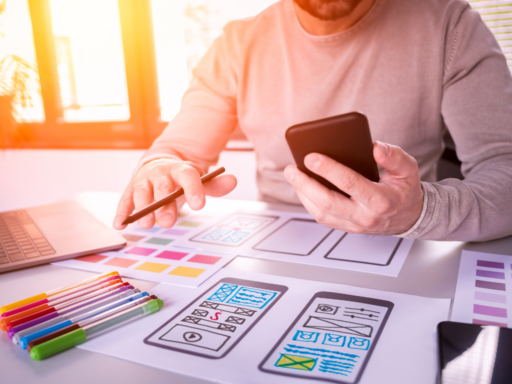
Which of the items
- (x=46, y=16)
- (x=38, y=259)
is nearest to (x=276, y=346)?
(x=38, y=259)

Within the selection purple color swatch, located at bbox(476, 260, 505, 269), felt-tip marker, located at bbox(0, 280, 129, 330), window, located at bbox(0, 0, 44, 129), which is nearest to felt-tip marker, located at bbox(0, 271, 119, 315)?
felt-tip marker, located at bbox(0, 280, 129, 330)

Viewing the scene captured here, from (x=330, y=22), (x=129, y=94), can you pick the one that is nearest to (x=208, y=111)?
(x=330, y=22)

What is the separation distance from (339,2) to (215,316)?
0.70 m

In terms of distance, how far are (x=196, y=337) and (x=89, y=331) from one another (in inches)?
4.6

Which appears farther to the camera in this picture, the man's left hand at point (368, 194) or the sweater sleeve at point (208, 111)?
the sweater sleeve at point (208, 111)

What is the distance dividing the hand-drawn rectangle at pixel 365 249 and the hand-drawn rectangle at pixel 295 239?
0.04 m

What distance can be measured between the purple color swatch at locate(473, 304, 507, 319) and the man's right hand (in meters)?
0.39

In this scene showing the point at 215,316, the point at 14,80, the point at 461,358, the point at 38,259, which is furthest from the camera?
the point at 14,80

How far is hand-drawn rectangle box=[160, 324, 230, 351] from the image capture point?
415 mm

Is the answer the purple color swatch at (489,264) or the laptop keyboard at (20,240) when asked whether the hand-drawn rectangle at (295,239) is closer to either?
Result: the purple color swatch at (489,264)

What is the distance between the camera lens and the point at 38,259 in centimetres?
64

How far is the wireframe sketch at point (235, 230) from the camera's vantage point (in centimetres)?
72

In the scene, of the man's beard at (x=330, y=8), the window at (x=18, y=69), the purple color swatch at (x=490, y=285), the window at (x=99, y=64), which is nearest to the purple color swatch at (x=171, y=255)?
the purple color swatch at (x=490, y=285)

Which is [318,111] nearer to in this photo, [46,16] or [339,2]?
[339,2]
